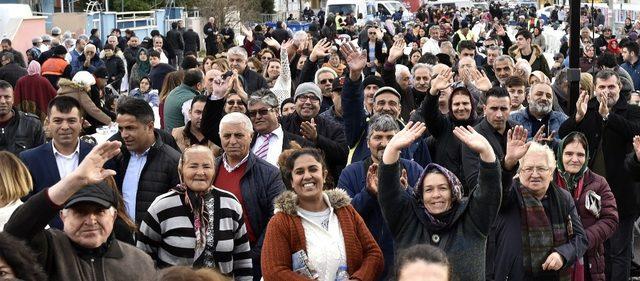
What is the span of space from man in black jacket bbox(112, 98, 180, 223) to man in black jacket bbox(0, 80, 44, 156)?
2257mm

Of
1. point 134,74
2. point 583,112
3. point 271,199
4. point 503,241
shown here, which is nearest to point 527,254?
point 503,241

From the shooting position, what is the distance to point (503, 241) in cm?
696

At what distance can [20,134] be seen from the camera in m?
9.28

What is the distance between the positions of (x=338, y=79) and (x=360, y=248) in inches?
196

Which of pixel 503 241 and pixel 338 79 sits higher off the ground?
pixel 338 79

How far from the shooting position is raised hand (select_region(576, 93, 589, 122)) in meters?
8.95

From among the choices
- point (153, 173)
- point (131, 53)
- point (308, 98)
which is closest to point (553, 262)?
point (153, 173)

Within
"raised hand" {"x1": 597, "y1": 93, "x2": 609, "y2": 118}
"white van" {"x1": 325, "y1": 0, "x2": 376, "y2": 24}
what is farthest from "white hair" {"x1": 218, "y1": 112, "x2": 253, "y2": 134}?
"white van" {"x1": 325, "y1": 0, "x2": 376, "y2": 24}

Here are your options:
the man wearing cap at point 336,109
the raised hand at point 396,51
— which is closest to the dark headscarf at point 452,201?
the man wearing cap at point 336,109

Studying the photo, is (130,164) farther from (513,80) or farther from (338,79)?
(513,80)

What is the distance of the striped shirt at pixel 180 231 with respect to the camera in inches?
238

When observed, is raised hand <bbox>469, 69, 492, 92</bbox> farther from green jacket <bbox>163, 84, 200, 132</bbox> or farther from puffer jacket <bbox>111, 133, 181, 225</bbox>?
puffer jacket <bbox>111, 133, 181, 225</bbox>

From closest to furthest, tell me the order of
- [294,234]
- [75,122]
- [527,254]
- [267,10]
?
[294,234] → [527,254] → [75,122] → [267,10]

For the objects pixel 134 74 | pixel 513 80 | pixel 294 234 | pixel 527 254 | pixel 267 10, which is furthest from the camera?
pixel 267 10
